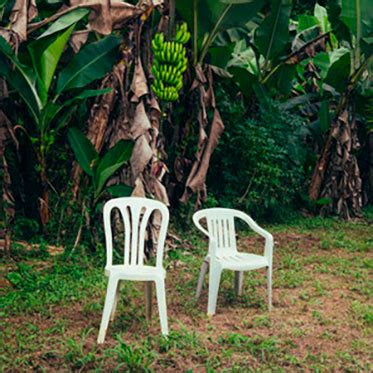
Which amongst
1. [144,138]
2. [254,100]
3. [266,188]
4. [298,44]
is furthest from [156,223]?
[298,44]

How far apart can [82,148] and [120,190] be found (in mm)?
Answer: 587

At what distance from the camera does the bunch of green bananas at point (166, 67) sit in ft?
21.7

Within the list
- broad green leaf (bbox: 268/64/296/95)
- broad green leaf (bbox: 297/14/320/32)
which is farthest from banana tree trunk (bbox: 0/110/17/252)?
broad green leaf (bbox: 297/14/320/32)

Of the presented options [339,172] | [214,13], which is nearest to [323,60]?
[339,172]

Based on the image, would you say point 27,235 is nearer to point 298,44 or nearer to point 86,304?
point 86,304

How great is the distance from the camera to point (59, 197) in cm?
677

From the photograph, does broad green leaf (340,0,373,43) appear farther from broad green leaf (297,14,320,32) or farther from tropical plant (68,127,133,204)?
tropical plant (68,127,133,204)

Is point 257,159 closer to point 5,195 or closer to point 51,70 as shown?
point 51,70

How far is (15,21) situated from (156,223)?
2451mm

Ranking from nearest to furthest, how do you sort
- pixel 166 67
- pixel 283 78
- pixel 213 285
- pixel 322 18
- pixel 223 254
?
pixel 213 285 → pixel 223 254 → pixel 166 67 → pixel 283 78 → pixel 322 18

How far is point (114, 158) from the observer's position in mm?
6293

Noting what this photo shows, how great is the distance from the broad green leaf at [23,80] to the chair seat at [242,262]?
2648 millimetres

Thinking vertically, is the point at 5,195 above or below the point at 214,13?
below

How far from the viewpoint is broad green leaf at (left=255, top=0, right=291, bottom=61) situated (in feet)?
28.6
